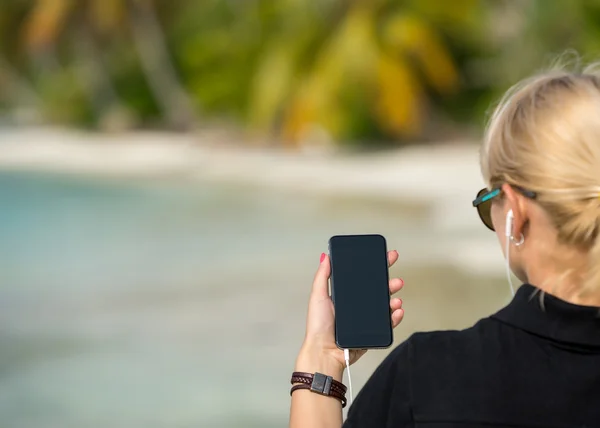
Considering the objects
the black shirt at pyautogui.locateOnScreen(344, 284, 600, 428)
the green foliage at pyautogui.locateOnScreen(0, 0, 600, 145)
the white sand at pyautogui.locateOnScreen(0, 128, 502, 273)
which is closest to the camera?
the black shirt at pyautogui.locateOnScreen(344, 284, 600, 428)

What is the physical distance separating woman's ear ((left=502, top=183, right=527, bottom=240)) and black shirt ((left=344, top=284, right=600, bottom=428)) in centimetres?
9

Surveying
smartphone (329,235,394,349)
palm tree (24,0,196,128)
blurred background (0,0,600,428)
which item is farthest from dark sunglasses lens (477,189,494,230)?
palm tree (24,0,196,128)

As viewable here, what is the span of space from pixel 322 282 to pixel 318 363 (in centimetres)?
13

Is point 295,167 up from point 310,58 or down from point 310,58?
down

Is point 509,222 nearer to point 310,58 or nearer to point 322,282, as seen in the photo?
point 322,282

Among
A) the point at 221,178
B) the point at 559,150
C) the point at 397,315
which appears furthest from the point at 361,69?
the point at 559,150

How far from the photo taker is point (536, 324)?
1.06 metres

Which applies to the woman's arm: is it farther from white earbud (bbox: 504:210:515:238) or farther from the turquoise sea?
the turquoise sea

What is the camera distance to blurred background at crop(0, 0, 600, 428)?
580cm

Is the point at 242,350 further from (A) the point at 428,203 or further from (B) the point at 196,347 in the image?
(A) the point at 428,203

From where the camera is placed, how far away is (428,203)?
13.3 metres

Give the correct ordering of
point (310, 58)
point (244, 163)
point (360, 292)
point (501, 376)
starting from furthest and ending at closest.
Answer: point (310, 58), point (244, 163), point (360, 292), point (501, 376)

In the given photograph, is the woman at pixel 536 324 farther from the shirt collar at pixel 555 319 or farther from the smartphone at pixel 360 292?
the smartphone at pixel 360 292

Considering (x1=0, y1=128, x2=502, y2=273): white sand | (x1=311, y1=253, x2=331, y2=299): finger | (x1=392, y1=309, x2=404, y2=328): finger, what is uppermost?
(x1=0, y1=128, x2=502, y2=273): white sand
